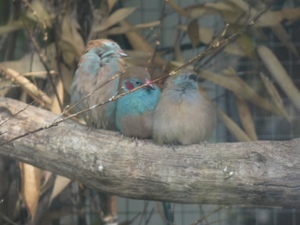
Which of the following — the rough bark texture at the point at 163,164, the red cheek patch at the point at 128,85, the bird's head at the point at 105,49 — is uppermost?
the bird's head at the point at 105,49

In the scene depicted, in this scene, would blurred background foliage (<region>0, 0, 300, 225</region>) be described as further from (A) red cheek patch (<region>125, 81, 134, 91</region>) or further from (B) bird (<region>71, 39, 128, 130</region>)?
(A) red cheek patch (<region>125, 81, 134, 91</region>)

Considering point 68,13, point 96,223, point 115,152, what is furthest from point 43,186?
point 115,152

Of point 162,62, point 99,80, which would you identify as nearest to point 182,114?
point 99,80

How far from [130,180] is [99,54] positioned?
0.64 metres

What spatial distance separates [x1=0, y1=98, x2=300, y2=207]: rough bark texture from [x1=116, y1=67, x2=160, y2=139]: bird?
0.09 meters

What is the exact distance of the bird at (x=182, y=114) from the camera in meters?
3.18

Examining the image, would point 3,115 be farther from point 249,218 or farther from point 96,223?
point 249,218

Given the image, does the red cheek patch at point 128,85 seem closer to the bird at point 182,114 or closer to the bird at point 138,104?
the bird at point 138,104

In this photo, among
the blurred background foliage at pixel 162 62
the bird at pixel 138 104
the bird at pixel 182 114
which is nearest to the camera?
the bird at pixel 182 114

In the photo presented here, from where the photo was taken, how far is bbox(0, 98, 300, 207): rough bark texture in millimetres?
2918

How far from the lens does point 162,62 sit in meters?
4.39

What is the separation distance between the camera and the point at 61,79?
4.33m

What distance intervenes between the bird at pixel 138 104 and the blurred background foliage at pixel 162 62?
2.86 feet

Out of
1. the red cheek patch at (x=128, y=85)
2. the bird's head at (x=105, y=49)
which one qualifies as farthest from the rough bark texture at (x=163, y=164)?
the bird's head at (x=105, y=49)
